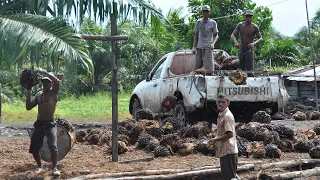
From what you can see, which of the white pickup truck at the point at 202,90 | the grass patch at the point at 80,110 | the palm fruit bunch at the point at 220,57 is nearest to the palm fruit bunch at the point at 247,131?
the white pickup truck at the point at 202,90

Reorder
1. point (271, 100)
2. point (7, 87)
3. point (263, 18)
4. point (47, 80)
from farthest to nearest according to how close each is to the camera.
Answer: point (7, 87), point (263, 18), point (271, 100), point (47, 80)

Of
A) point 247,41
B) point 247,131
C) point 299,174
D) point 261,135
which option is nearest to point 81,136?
point 247,131

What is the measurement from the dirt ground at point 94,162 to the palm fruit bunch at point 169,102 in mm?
2347

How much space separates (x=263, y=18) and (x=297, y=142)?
18658mm

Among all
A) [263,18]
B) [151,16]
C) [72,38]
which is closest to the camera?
[72,38]

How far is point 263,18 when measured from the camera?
97.0ft

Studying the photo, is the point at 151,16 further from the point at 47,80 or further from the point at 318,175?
the point at 318,175

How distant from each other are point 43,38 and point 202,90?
530 centimetres

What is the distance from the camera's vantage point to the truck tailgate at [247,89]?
12938 millimetres

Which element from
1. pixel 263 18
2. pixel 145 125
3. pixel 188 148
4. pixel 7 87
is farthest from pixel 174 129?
pixel 7 87

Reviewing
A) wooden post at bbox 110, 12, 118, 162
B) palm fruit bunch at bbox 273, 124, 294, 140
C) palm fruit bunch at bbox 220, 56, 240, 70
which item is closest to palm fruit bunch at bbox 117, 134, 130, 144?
wooden post at bbox 110, 12, 118, 162

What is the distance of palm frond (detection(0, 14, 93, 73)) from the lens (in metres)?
8.14

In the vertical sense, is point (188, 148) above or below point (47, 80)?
below

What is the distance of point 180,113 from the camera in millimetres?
13555
